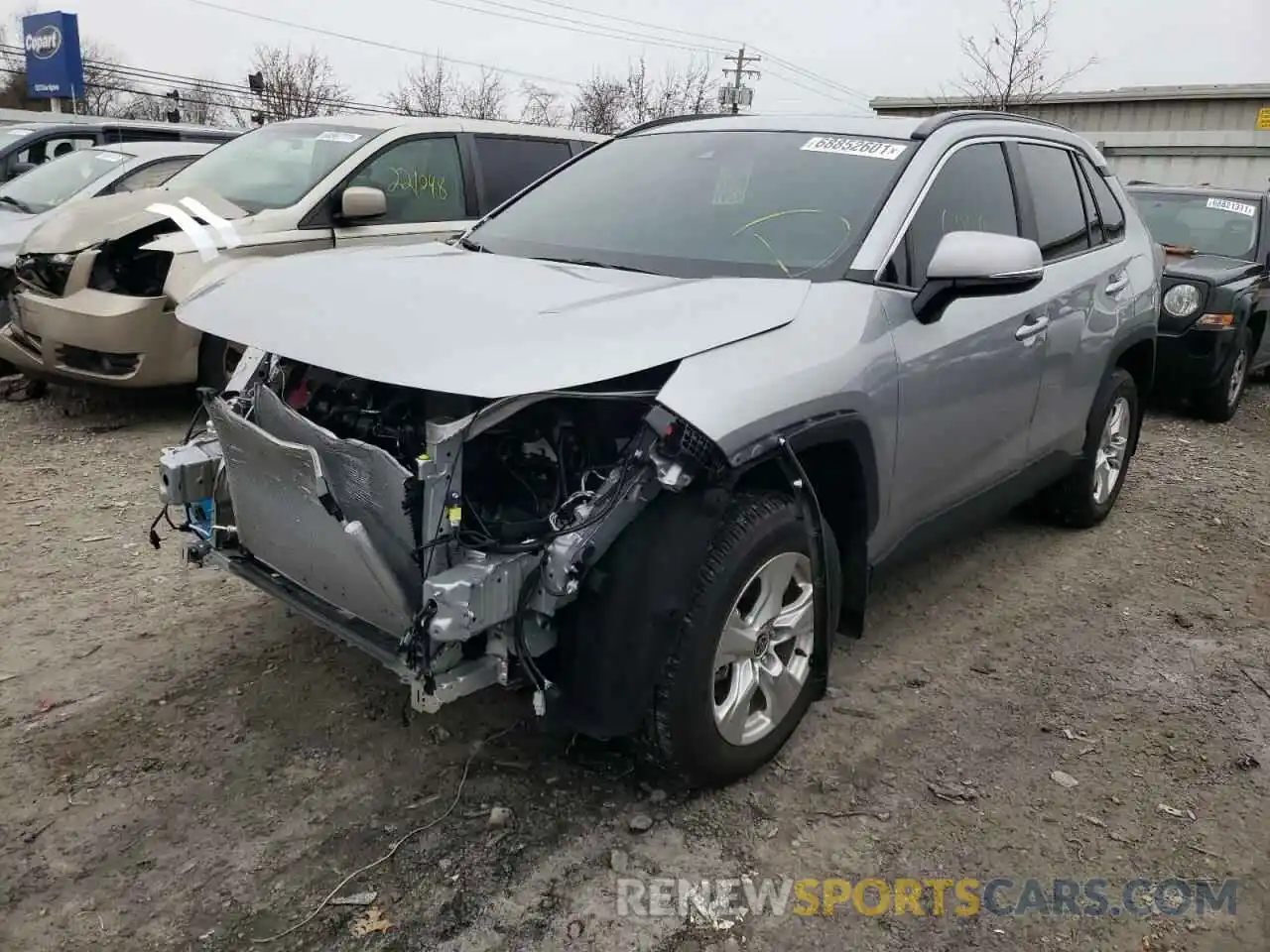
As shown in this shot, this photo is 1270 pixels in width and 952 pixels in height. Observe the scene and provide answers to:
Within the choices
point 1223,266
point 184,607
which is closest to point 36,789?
point 184,607

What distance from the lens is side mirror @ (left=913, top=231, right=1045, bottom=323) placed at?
2939 mm

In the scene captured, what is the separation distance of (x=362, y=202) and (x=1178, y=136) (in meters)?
17.7

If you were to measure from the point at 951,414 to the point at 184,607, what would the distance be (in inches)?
115

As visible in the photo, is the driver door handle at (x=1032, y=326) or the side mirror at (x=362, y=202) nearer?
the driver door handle at (x=1032, y=326)

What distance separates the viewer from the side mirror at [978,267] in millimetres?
2939

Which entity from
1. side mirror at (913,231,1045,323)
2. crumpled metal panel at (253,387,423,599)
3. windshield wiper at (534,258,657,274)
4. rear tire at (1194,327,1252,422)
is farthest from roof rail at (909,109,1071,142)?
rear tire at (1194,327,1252,422)

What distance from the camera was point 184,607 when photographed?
12.8 feet

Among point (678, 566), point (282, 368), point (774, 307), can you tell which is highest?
point (774, 307)

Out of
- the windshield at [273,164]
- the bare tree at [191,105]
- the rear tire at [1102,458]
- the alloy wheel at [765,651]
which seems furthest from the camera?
the bare tree at [191,105]

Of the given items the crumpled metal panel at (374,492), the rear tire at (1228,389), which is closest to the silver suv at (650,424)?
the crumpled metal panel at (374,492)

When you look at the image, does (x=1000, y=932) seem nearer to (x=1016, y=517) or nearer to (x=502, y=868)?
(x=502, y=868)

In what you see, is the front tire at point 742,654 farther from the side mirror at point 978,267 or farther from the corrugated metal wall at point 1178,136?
the corrugated metal wall at point 1178,136

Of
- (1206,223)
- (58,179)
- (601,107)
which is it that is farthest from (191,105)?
(1206,223)

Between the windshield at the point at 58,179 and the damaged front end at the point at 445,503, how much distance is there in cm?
625
